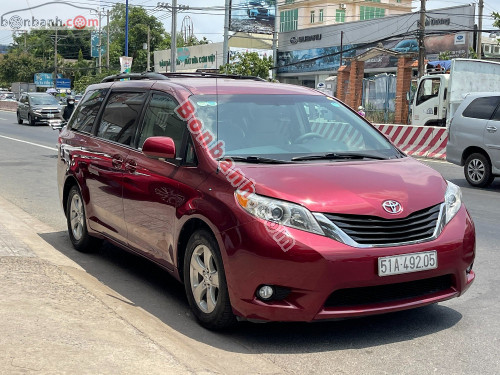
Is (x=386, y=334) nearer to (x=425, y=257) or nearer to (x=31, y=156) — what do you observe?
(x=425, y=257)

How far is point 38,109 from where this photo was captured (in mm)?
34281

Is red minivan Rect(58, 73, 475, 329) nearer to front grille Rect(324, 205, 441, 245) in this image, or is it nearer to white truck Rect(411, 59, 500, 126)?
front grille Rect(324, 205, 441, 245)

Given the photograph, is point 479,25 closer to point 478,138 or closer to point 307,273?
point 478,138

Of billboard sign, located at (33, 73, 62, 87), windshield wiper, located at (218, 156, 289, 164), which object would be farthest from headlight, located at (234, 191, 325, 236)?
billboard sign, located at (33, 73, 62, 87)

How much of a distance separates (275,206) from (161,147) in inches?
46.2

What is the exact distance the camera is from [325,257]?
402cm

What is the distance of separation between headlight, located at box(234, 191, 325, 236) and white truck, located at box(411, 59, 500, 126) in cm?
1880

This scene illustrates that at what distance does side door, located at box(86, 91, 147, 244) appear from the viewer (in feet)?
19.3

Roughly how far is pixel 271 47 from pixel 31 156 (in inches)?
1977

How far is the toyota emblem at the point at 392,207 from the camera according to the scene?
167 inches

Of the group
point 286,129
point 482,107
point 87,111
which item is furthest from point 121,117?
point 482,107

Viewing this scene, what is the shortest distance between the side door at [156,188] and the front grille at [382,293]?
1.28 m

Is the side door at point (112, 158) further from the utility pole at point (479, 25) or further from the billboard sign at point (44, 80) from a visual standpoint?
the billboard sign at point (44, 80)

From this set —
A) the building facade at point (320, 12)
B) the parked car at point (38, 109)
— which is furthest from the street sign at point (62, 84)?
the parked car at point (38, 109)
